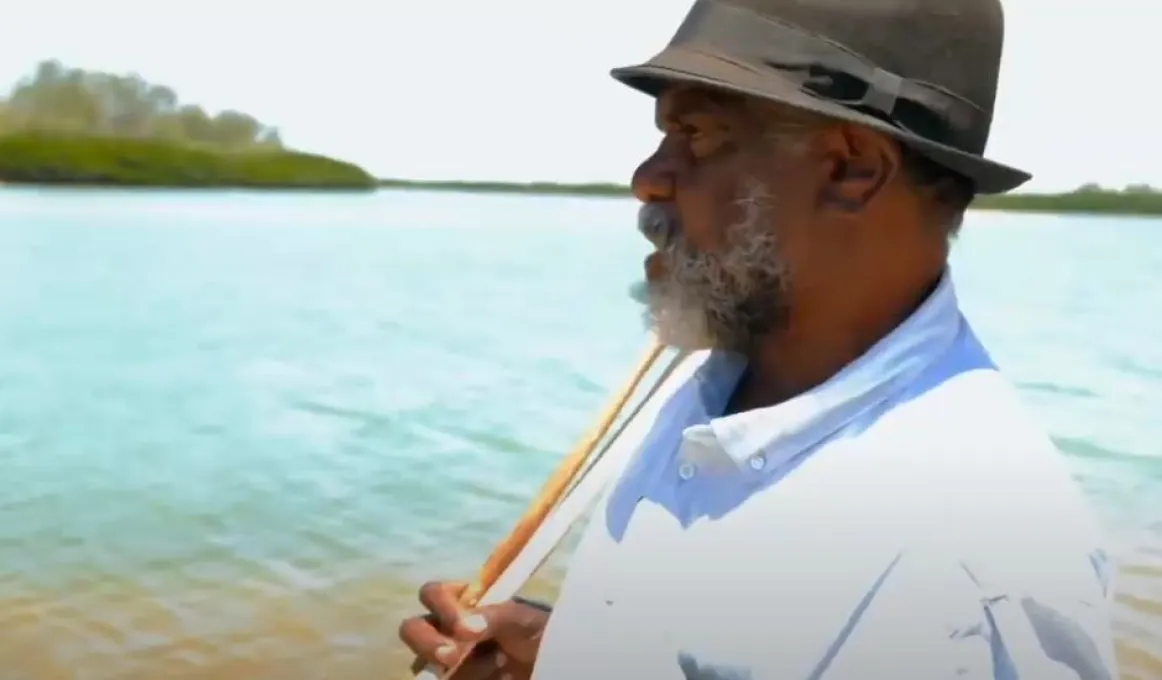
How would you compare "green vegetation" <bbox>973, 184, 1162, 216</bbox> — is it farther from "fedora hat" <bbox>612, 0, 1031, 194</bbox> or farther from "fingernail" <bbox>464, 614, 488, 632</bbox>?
"fingernail" <bbox>464, 614, 488, 632</bbox>

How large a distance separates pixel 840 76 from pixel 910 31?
0.19ft

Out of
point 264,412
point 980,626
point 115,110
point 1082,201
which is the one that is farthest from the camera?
point 264,412

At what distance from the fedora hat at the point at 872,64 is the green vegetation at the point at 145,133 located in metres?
1.01

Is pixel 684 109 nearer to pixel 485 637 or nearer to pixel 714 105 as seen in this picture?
pixel 714 105

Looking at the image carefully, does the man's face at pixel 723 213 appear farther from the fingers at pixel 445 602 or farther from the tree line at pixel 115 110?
the tree line at pixel 115 110

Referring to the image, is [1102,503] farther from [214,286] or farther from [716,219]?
[214,286]

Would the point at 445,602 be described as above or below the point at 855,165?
below

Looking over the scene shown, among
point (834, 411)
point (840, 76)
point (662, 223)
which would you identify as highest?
point (840, 76)

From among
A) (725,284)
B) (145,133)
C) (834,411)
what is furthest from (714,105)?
(145,133)

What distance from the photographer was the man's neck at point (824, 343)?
91cm

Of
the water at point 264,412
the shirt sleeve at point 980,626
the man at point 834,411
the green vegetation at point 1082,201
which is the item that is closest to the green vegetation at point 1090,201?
the green vegetation at point 1082,201

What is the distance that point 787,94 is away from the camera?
84cm

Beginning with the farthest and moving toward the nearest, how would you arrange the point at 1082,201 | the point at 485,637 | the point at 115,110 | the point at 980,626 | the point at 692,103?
the point at 115,110 < the point at 1082,201 < the point at 485,637 < the point at 692,103 < the point at 980,626

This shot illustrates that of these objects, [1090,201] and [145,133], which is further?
[145,133]
